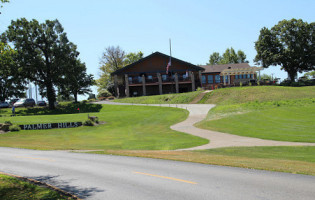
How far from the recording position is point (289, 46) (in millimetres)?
66875

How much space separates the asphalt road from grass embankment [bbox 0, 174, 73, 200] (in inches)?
27.8

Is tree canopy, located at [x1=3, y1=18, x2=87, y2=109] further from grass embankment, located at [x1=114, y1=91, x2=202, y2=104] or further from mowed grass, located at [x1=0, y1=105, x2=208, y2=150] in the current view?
mowed grass, located at [x1=0, y1=105, x2=208, y2=150]

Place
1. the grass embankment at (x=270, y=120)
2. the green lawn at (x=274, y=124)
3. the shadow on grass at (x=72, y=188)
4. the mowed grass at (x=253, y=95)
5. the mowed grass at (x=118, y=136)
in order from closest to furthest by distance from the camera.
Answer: the shadow on grass at (x=72, y=188)
the mowed grass at (x=118, y=136)
the green lawn at (x=274, y=124)
the grass embankment at (x=270, y=120)
the mowed grass at (x=253, y=95)

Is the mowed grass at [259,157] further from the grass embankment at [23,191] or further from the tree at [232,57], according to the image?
the tree at [232,57]

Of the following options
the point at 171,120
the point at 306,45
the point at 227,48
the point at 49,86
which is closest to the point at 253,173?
the point at 171,120

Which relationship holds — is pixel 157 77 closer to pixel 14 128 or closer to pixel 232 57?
pixel 14 128

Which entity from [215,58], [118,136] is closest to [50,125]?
[118,136]

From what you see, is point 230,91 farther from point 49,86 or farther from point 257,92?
point 49,86

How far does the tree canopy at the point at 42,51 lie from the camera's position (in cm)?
5172

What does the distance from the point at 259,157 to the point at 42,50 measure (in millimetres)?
49695

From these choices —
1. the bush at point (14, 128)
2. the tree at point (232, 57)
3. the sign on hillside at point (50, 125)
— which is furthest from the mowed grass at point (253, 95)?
the tree at point (232, 57)

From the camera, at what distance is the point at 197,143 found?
19375mm

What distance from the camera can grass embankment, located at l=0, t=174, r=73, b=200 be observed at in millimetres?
7402

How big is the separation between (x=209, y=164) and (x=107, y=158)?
5154 mm
